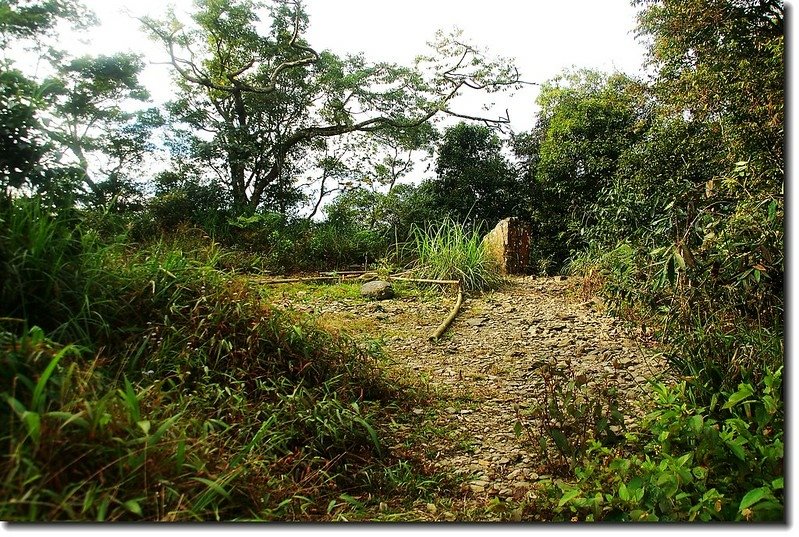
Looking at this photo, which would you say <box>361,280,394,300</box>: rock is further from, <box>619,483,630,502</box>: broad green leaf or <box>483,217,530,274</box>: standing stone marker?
<box>619,483,630,502</box>: broad green leaf

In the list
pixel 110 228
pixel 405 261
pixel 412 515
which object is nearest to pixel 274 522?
pixel 412 515

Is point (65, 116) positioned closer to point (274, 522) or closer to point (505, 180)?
point (274, 522)

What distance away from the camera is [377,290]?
361cm

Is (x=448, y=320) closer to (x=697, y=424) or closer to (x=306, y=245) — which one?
(x=306, y=245)

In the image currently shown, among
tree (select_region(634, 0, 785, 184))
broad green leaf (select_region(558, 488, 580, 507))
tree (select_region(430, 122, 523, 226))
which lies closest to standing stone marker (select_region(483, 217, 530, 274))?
tree (select_region(430, 122, 523, 226))

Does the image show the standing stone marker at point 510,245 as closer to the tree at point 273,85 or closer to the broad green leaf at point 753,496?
the tree at point 273,85

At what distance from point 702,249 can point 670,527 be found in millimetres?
1092

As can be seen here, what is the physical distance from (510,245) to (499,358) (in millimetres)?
1134

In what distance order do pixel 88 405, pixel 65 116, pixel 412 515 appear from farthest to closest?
pixel 65 116 < pixel 412 515 < pixel 88 405

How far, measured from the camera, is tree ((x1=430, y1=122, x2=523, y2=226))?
2.52 m

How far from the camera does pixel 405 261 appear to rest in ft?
13.4

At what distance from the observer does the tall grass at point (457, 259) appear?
3.84 m

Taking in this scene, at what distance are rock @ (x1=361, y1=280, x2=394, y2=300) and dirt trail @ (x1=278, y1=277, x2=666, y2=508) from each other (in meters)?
0.09

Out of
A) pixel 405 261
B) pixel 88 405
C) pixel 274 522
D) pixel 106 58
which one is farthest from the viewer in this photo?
pixel 405 261
